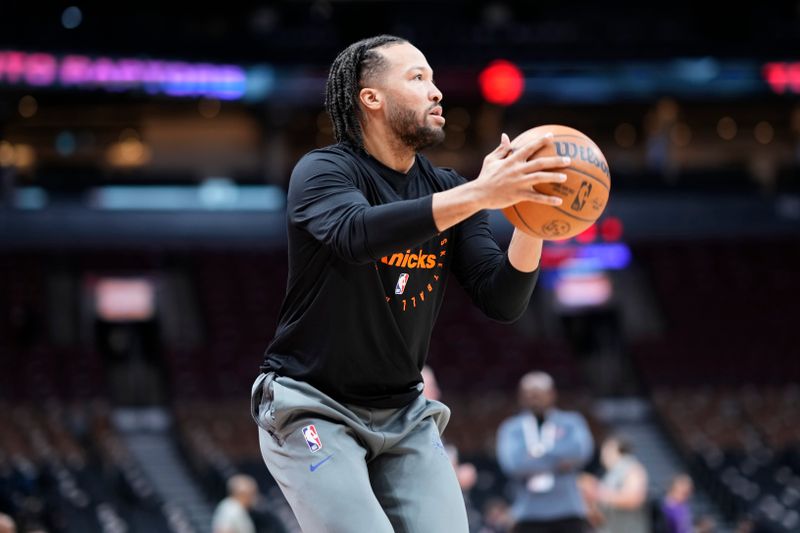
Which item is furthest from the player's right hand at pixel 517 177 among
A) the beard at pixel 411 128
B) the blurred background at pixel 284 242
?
the blurred background at pixel 284 242

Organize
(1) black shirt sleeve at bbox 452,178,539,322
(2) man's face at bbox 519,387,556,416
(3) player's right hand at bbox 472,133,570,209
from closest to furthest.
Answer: (3) player's right hand at bbox 472,133,570,209 < (1) black shirt sleeve at bbox 452,178,539,322 < (2) man's face at bbox 519,387,556,416

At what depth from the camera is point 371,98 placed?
3873 millimetres

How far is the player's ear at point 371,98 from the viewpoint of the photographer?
3.85 meters

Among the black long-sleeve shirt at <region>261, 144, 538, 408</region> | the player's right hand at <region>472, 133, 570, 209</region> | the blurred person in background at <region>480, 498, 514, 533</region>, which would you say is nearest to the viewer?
the player's right hand at <region>472, 133, 570, 209</region>

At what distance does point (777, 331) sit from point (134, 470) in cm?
1472

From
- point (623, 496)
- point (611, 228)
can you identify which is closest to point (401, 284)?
point (623, 496)

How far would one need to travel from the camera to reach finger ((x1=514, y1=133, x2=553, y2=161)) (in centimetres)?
330

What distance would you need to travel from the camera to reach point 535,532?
837 cm

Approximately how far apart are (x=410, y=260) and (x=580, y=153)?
0.64m

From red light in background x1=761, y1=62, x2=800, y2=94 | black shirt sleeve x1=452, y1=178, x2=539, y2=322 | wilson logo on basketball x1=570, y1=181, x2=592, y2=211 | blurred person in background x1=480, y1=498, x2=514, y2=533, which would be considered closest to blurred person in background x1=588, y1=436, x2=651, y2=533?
blurred person in background x1=480, y1=498, x2=514, y2=533

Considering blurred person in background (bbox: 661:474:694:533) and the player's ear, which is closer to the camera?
the player's ear

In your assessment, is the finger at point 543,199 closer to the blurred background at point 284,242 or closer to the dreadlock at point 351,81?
the dreadlock at point 351,81

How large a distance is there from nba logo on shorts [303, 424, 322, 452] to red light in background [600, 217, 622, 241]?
2286cm

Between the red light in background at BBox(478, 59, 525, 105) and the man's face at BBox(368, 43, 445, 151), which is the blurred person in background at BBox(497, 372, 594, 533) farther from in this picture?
the red light in background at BBox(478, 59, 525, 105)
